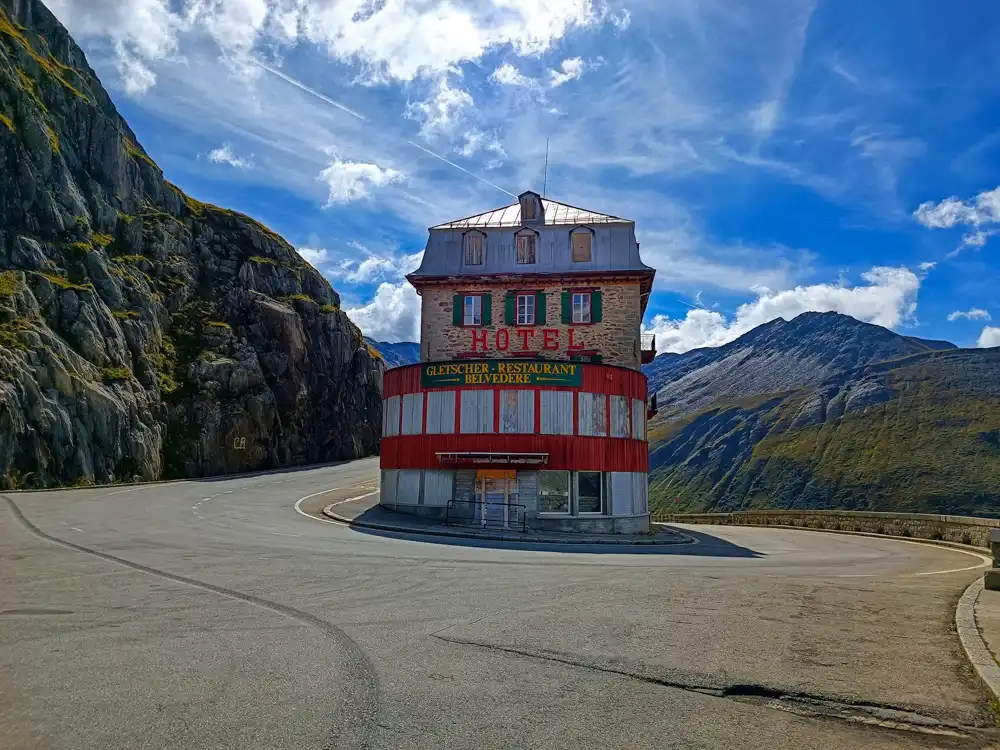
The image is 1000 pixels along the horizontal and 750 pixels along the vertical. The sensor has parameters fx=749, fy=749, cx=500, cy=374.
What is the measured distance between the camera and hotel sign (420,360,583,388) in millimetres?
29000

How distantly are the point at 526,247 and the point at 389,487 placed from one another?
1412cm

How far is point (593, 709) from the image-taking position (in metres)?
5.49

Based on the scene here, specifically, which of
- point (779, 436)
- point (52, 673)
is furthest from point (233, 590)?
point (779, 436)

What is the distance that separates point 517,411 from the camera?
95.1 ft

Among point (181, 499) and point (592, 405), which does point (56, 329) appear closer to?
point (181, 499)

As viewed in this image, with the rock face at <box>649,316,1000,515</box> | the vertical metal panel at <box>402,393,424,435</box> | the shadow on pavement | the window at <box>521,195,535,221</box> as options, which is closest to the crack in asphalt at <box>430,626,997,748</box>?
the shadow on pavement

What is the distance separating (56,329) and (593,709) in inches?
1887

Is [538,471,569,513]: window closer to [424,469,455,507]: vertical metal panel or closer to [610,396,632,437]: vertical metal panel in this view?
[610,396,632,437]: vertical metal panel

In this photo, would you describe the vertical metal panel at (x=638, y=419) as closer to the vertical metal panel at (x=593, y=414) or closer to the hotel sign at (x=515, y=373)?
the vertical metal panel at (x=593, y=414)

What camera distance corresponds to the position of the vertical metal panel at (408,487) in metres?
29.8

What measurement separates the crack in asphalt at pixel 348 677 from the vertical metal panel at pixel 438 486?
18.0 metres

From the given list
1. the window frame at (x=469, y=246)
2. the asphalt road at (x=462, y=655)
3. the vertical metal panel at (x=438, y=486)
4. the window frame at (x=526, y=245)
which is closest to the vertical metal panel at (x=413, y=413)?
the vertical metal panel at (x=438, y=486)

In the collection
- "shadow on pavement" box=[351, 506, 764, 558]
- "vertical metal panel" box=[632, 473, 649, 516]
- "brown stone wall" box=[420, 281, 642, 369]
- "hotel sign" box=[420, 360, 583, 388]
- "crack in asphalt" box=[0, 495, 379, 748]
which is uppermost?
"brown stone wall" box=[420, 281, 642, 369]

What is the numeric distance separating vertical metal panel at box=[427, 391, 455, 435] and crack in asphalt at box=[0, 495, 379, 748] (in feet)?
59.8
